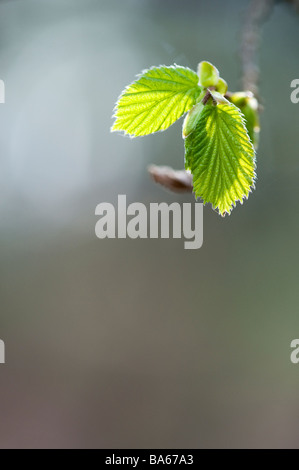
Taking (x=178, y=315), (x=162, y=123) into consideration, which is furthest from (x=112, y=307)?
(x=162, y=123)

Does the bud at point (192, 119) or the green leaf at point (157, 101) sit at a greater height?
the green leaf at point (157, 101)

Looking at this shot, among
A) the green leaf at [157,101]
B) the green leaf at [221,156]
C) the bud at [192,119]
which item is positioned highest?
the green leaf at [157,101]

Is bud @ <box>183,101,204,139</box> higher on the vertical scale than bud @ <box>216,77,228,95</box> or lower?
lower
